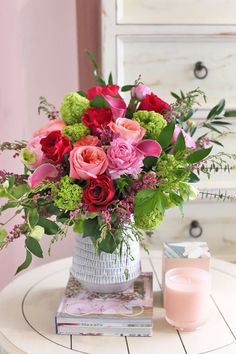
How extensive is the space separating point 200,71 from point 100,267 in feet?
2.61

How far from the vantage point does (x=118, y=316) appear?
1039 mm

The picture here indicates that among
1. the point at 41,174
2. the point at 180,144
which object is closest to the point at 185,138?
the point at 180,144

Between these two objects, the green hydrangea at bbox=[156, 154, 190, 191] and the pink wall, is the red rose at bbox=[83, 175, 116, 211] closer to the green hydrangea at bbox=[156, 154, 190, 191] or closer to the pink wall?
the green hydrangea at bbox=[156, 154, 190, 191]

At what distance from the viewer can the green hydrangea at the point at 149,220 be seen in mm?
955

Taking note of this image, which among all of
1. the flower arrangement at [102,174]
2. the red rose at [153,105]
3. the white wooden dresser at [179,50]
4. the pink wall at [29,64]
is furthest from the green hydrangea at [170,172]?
the pink wall at [29,64]

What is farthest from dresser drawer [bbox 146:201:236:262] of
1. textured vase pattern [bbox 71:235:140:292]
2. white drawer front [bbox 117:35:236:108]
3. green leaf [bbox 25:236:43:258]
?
green leaf [bbox 25:236:43:258]

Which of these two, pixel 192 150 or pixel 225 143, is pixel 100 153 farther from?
pixel 225 143

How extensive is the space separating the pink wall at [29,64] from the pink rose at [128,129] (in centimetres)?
77

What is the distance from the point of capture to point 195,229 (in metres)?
1.73

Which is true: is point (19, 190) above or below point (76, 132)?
below

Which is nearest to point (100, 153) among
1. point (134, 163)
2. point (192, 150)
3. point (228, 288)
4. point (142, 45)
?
point (134, 163)

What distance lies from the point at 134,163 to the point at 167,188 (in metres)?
0.07

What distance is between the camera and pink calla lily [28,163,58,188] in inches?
38.4

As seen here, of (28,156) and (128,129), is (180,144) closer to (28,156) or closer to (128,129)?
(128,129)
